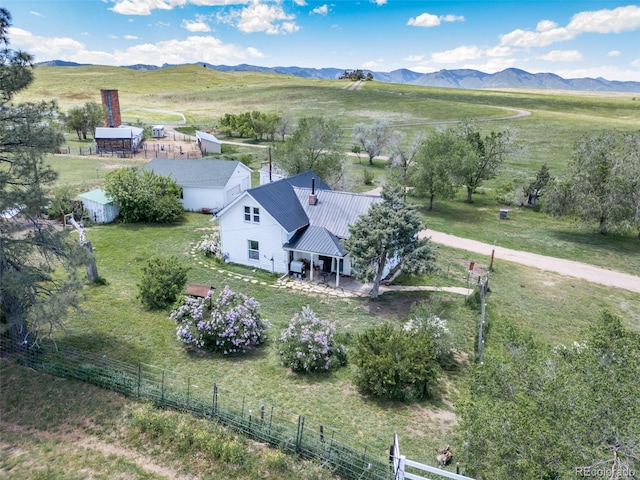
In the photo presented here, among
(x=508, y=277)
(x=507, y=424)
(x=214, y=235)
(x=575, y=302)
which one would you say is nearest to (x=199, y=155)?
(x=214, y=235)

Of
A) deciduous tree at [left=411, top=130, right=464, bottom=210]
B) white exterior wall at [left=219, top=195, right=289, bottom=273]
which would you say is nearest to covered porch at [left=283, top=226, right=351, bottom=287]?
white exterior wall at [left=219, top=195, right=289, bottom=273]

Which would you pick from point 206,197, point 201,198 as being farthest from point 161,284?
point 201,198

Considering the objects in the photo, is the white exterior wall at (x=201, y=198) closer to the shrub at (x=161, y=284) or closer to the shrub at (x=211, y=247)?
the shrub at (x=211, y=247)

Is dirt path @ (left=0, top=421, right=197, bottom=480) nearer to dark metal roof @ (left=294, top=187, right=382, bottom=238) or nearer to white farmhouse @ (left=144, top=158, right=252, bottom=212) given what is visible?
dark metal roof @ (left=294, top=187, right=382, bottom=238)

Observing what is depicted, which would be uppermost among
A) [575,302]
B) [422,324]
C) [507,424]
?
[507,424]

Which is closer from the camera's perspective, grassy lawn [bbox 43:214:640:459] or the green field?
grassy lawn [bbox 43:214:640:459]

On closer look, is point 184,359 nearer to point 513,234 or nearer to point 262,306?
point 262,306

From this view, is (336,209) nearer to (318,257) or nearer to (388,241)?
(318,257)

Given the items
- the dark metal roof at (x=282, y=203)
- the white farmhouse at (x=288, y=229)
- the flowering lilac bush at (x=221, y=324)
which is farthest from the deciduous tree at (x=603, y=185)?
the flowering lilac bush at (x=221, y=324)
